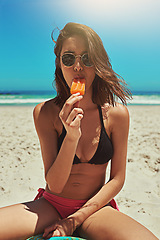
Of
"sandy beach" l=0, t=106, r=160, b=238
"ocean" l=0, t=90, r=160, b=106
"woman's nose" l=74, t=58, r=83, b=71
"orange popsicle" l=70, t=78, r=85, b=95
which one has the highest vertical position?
"woman's nose" l=74, t=58, r=83, b=71

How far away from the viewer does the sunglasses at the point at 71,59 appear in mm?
1997

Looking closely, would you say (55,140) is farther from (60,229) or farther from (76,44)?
(76,44)

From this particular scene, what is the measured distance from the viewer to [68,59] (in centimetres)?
201

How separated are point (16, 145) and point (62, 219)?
466 centimetres

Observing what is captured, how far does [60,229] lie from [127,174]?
10.8 ft

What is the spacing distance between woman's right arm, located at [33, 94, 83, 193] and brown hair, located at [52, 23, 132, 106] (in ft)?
A: 0.79

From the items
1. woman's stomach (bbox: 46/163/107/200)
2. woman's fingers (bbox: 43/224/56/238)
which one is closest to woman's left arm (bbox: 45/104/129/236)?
woman's stomach (bbox: 46/163/107/200)

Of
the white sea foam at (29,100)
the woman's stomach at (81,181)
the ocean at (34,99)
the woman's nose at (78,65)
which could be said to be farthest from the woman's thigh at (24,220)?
the white sea foam at (29,100)

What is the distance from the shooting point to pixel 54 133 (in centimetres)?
223

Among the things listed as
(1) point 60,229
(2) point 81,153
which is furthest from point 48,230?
(2) point 81,153

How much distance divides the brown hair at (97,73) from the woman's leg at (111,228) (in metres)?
1.00

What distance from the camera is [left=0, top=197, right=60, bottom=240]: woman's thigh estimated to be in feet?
6.34

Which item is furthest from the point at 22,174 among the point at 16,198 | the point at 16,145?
the point at 16,145

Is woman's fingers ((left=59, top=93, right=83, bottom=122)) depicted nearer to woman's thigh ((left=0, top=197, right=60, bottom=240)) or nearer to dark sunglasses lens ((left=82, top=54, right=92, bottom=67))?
dark sunglasses lens ((left=82, top=54, right=92, bottom=67))
